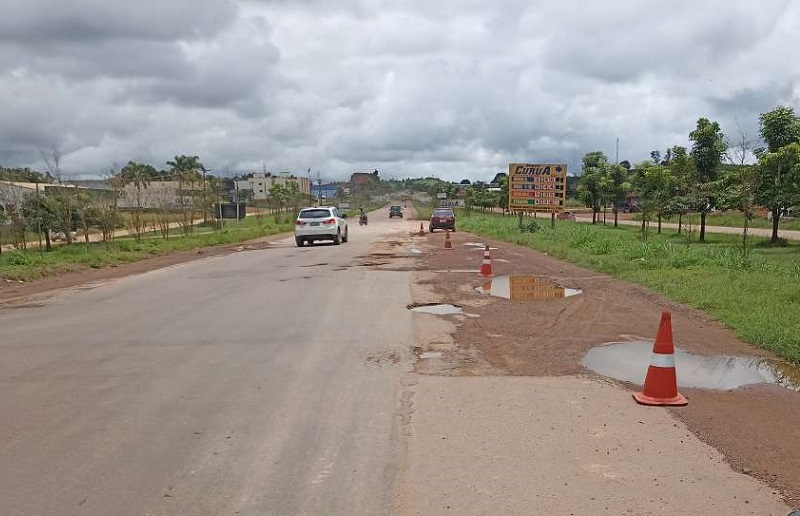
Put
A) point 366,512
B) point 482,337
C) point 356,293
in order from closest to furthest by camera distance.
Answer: point 366,512
point 482,337
point 356,293

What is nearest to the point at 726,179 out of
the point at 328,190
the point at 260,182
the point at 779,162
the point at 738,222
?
the point at 779,162

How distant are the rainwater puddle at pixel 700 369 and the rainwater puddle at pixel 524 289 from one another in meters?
4.12

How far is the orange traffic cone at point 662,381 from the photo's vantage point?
5359 millimetres

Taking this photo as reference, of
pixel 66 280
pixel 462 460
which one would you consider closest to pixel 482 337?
pixel 462 460

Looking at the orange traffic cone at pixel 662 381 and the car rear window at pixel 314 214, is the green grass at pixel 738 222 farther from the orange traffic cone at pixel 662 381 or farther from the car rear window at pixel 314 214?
the orange traffic cone at pixel 662 381

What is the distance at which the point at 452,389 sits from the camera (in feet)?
19.0

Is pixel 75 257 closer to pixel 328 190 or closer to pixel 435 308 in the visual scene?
pixel 435 308

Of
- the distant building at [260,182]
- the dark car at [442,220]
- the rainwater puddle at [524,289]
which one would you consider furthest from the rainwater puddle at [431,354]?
the distant building at [260,182]

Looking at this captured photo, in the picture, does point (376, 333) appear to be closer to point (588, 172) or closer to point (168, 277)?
point (168, 277)

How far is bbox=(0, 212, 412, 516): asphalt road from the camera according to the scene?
3.73 metres

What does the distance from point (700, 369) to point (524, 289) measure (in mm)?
6097

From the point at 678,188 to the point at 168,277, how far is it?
73.8 feet

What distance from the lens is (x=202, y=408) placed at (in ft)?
17.3

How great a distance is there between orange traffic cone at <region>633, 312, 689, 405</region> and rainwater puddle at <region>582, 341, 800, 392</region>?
63 centimetres
